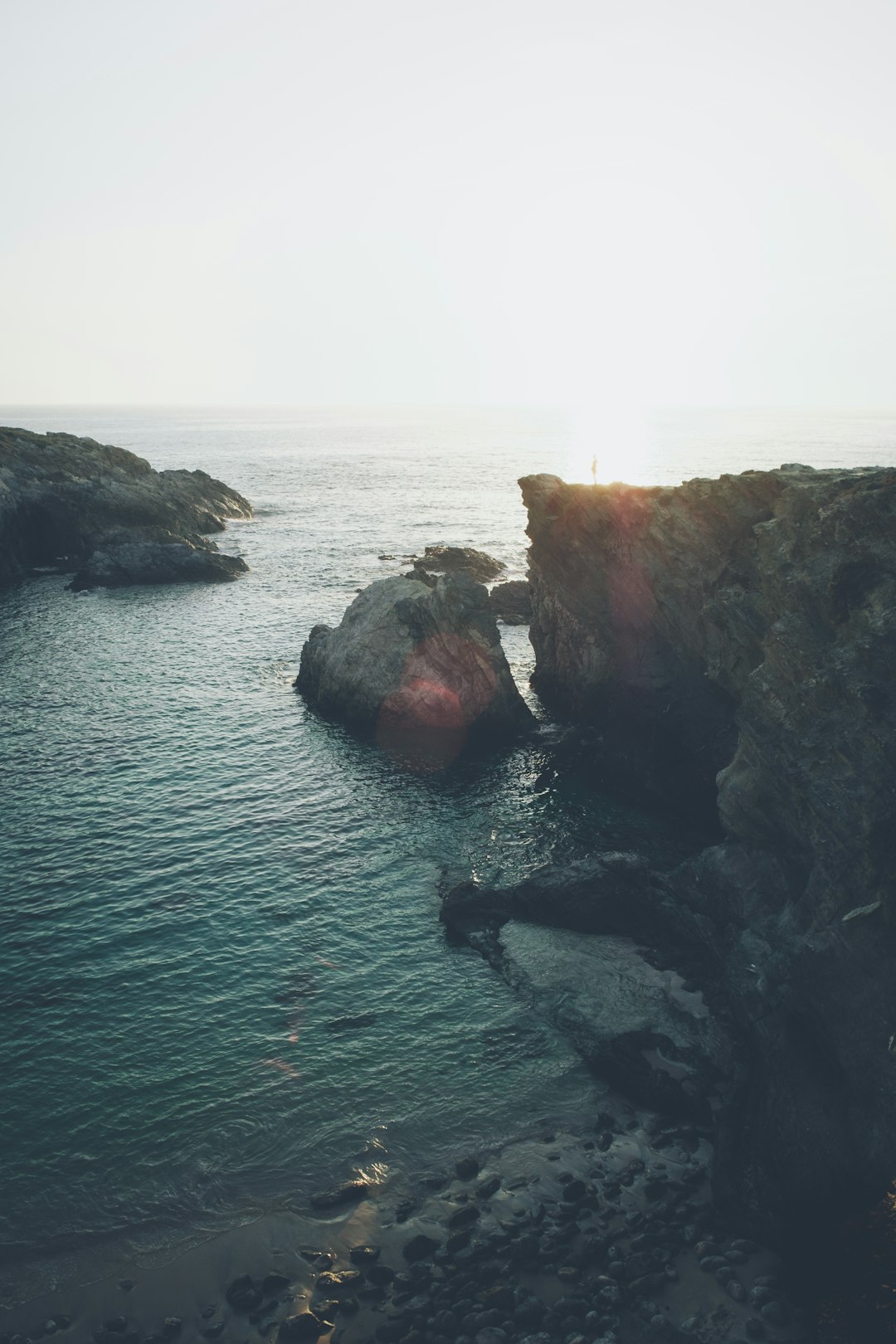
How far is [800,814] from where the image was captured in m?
29.8

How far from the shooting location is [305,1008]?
98.6 feet

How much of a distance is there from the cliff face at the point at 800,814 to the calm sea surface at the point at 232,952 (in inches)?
238

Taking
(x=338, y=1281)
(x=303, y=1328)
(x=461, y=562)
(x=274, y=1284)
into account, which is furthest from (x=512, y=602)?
(x=303, y=1328)

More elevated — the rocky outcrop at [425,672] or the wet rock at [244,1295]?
the rocky outcrop at [425,672]

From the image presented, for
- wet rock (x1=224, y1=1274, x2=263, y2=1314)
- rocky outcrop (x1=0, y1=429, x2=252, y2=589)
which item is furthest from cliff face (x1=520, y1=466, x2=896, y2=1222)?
rocky outcrop (x1=0, y1=429, x2=252, y2=589)

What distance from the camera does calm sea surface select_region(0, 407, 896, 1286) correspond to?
80.6ft

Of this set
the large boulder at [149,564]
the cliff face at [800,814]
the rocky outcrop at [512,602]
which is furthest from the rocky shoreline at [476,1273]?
the large boulder at [149,564]

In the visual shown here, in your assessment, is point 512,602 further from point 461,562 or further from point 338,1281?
point 338,1281

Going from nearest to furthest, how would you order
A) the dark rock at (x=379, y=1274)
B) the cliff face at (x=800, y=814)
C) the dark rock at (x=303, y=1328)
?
the dark rock at (x=303, y=1328) < the dark rock at (x=379, y=1274) < the cliff face at (x=800, y=814)

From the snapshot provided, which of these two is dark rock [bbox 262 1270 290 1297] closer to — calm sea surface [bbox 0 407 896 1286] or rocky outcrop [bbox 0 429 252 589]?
calm sea surface [bbox 0 407 896 1286]

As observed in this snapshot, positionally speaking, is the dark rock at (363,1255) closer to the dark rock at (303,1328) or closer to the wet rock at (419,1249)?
the wet rock at (419,1249)

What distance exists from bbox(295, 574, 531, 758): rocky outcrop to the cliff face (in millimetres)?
12962

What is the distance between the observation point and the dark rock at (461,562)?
309 ft

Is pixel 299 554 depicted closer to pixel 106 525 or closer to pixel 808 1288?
pixel 106 525
